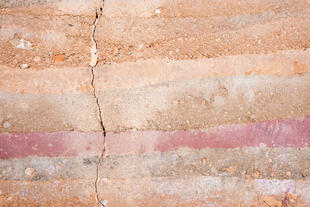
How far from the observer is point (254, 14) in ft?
6.81

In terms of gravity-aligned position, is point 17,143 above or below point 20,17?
below

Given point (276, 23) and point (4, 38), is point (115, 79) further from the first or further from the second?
point (276, 23)

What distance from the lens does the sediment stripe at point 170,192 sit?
6.79ft

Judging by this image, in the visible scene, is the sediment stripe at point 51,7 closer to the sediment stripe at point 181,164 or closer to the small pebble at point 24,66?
the small pebble at point 24,66

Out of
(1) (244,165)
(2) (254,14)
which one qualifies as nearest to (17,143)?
(1) (244,165)

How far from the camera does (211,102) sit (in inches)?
82.0

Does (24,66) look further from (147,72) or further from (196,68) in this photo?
(196,68)

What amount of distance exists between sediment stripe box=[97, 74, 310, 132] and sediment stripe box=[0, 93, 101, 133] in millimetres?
151

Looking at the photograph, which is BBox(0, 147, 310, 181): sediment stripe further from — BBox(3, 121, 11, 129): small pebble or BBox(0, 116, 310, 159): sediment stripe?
BBox(3, 121, 11, 129): small pebble

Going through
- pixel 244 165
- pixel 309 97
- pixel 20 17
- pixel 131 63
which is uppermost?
pixel 20 17

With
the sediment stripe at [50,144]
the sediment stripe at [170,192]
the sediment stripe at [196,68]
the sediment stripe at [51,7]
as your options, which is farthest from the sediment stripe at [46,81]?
the sediment stripe at [170,192]

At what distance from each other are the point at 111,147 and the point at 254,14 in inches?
66.2

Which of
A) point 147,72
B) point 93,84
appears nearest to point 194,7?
point 147,72

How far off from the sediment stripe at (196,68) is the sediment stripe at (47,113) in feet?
0.77
